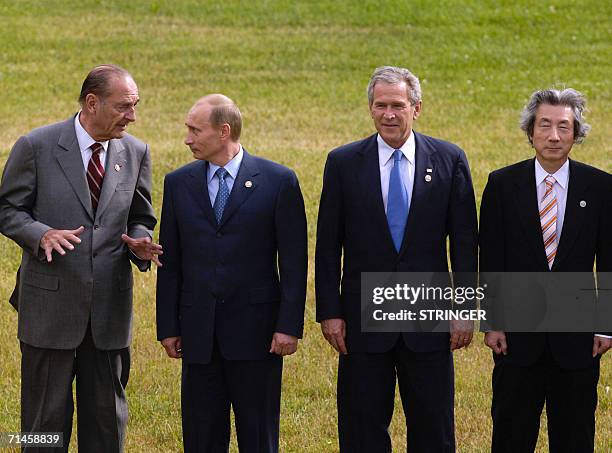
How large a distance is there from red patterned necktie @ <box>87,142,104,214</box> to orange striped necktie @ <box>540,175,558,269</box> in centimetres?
230

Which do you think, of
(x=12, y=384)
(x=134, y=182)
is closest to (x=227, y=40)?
(x=12, y=384)

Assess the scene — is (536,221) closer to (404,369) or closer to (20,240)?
(404,369)

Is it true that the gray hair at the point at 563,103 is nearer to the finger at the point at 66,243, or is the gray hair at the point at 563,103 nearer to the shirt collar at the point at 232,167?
the shirt collar at the point at 232,167

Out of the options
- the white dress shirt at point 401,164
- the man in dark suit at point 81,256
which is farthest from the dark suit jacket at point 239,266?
the white dress shirt at point 401,164

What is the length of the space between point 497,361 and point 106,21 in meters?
20.5

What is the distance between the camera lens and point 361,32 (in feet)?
81.3

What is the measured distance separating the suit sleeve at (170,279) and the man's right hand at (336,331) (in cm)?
78

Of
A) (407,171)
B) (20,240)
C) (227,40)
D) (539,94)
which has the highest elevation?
(227,40)

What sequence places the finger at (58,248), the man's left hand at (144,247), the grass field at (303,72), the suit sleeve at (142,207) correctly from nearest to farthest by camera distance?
the finger at (58,248) → the man's left hand at (144,247) → the suit sleeve at (142,207) → the grass field at (303,72)

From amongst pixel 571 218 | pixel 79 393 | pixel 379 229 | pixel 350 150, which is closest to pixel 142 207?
pixel 79 393

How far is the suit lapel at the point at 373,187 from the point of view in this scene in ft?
19.7

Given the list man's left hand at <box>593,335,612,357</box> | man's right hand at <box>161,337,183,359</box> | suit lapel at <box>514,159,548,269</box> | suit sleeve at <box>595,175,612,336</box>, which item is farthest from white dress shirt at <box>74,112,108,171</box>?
man's left hand at <box>593,335,612,357</box>

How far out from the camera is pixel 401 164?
607 centimetres

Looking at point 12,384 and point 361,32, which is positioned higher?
point 361,32
